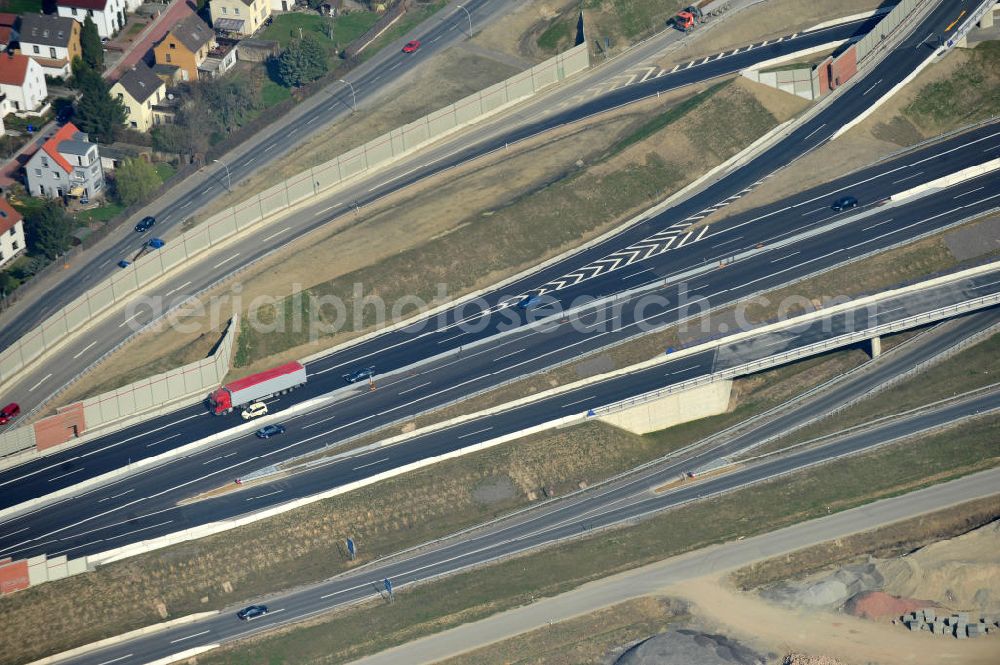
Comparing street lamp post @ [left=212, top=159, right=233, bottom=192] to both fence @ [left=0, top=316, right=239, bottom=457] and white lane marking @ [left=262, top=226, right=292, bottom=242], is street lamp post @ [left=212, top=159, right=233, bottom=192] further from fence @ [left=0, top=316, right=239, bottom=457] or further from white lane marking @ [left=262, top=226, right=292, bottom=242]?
fence @ [left=0, top=316, right=239, bottom=457]

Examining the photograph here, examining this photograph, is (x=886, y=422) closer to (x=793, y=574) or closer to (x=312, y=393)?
(x=793, y=574)

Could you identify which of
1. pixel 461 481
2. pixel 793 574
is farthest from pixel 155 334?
pixel 793 574

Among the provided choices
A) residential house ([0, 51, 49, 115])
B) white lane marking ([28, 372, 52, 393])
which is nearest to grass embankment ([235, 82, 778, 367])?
white lane marking ([28, 372, 52, 393])

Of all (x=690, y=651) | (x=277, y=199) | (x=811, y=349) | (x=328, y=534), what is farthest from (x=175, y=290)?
(x=690, y=651)

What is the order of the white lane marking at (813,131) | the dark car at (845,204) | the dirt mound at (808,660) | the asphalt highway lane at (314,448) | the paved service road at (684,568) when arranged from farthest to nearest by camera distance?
the white lane marking at (813,131)
the dark car at (845,204)
the asphalt highway lane at (314,448)
the paved service road at (684,568)
the dirt mound at (808,660)

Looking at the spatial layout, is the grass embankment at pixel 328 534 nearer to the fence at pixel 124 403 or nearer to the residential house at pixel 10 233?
the fence at pixel 124 403

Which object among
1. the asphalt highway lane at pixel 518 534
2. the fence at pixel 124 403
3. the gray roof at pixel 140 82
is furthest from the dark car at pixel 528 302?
the gray roof at pixel 140 82

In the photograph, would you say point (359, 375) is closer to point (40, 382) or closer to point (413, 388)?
point (413, 388)
